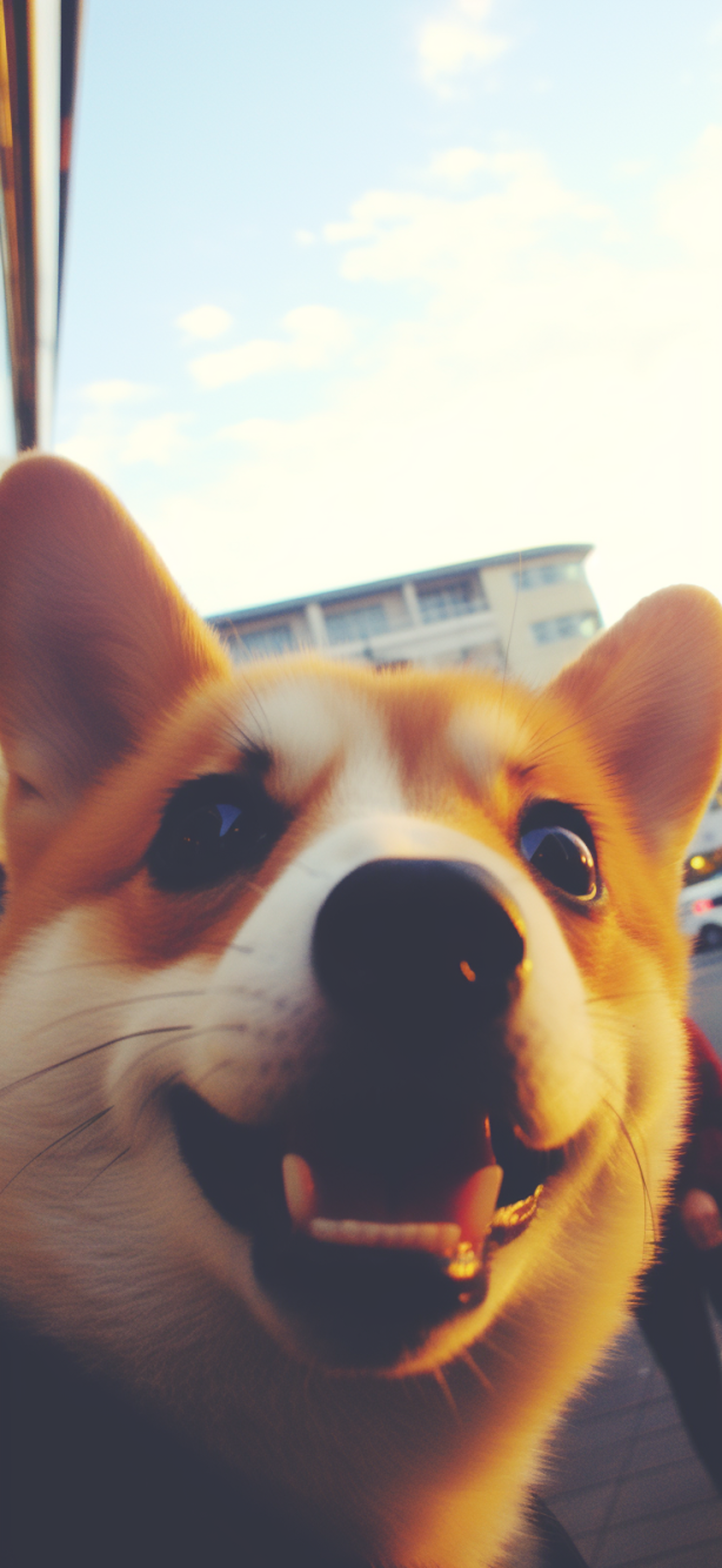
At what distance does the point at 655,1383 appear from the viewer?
11.0ft

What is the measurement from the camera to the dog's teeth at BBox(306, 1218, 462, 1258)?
0.90 m

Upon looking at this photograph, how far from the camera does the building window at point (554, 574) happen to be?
129 feet

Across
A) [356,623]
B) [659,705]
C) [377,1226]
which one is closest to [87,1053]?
[377,1226]

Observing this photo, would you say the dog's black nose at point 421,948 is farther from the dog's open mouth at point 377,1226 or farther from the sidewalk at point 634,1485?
the sidewalk at point 634,1485

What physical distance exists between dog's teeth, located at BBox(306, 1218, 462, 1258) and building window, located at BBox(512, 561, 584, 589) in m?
40.1

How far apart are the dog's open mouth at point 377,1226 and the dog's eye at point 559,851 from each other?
Answer: 529mm

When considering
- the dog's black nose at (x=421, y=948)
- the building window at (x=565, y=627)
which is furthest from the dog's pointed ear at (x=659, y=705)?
the building window at (x=565, y=627)

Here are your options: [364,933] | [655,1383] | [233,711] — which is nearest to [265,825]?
[233,711]

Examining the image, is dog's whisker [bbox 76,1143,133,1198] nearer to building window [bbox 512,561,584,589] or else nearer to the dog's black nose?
the dog's black nose

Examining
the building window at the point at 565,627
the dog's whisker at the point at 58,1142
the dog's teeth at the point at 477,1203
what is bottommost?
the dog's teeth at the point at 477,1203

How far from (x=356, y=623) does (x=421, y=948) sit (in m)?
35.7

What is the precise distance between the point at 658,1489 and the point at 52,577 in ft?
10.5

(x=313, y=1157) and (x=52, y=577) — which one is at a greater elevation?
(x=52, y=577)

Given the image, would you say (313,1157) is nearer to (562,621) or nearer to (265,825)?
(265,825)
